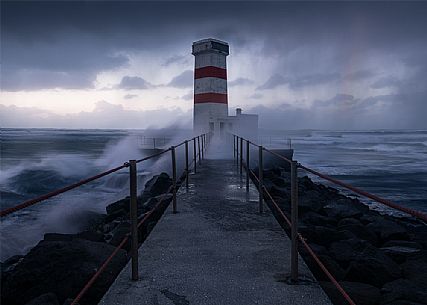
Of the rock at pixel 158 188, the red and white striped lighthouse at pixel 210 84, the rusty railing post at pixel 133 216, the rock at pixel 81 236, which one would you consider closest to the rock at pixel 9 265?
the rock at pixel 81 236

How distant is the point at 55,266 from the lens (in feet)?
12.2

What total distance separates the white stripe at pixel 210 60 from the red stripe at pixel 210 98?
4.07ft

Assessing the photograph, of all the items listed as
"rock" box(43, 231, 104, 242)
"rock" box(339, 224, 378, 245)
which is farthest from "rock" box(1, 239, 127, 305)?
"rock" box(339, 224, 378, 245)

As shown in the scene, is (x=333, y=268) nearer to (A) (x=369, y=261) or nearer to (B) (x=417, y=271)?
(A) (x=369, y=261)

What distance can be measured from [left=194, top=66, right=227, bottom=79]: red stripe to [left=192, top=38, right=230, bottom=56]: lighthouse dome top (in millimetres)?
728

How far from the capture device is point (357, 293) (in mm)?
3199

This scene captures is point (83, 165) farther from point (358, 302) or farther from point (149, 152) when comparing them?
point (358, 302)

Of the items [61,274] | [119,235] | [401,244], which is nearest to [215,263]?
[61,274]

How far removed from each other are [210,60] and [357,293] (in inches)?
527

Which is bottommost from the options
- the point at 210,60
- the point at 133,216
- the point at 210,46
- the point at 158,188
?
the point at 158,188

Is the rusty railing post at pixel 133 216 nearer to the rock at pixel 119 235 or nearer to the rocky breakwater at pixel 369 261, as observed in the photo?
the rocky breakwater at pixel 369 261

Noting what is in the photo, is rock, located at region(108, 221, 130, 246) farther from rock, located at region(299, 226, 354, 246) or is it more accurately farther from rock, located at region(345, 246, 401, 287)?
rock, located at region(345, 246, 401, 287)

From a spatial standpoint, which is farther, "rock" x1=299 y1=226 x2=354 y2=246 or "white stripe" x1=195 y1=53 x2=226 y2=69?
"white stripe" x1=195 y1=53 x2=226 y2=69

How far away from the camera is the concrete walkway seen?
2.67 meters
